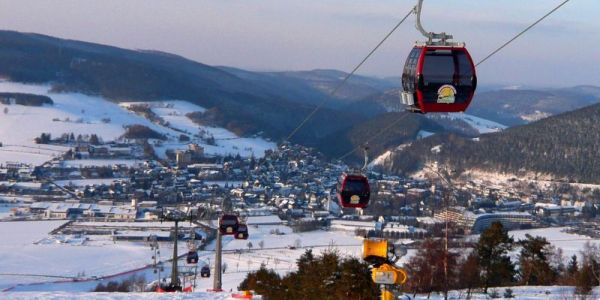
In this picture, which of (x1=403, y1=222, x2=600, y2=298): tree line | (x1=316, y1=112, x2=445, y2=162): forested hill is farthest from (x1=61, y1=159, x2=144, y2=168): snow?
(x1=403, y1=222, x2=600, y2=298): tree line

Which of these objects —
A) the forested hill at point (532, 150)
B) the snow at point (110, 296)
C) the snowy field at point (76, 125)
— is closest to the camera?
the snow at point (110, 296)

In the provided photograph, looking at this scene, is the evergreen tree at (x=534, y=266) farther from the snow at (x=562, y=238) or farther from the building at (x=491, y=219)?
the building at (x=491, y=219)

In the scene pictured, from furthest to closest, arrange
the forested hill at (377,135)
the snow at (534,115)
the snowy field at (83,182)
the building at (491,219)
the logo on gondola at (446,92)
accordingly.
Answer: the snow at (534,115)
the forested hill at (377,135)
the snowy field at (83,182)
the building at (491,219)
the logo on gondola at (446,92)

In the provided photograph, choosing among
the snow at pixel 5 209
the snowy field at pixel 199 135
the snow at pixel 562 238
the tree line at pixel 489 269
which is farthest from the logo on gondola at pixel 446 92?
the snowy field at pixel 199 135

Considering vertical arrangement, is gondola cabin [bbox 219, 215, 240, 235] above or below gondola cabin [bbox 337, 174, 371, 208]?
below

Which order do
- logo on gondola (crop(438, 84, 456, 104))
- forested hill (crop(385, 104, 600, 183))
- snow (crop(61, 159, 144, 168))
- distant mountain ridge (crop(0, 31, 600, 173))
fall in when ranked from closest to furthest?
logo on gondola (crop(438, 84, 456, 104))
forested hill (crop(385, 104, 600, 183))
snow (crop(61, 159, 144, 168))
distant mountain ridge (crop(0, 31, 600, 173))

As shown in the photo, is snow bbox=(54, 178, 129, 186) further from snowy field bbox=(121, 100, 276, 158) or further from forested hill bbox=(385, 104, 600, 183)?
forested hill bbox=(385, 104, 600, 183)

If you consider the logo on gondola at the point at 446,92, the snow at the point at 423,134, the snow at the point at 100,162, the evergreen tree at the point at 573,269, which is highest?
the snow at the point at 423,134

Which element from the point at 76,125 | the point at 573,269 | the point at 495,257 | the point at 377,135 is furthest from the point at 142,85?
the point at 495,257
